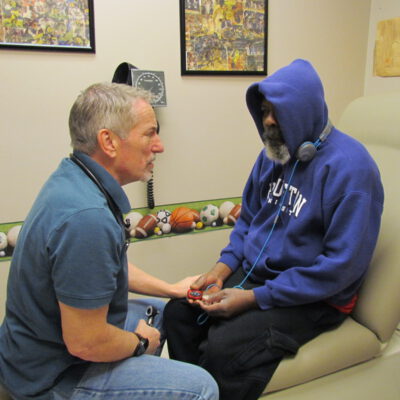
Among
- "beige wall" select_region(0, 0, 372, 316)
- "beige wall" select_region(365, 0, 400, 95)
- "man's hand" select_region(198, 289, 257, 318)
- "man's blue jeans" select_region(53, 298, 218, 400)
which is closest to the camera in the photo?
"man's blue jeans" select_region(53, 298, 218, 400)

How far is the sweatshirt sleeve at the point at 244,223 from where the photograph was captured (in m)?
1.47

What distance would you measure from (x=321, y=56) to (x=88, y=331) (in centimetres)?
202

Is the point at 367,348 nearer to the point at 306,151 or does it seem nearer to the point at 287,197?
the point at 287,197

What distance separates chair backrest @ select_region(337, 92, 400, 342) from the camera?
1.18 meters

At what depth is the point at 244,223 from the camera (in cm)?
154

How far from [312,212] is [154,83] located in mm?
1044

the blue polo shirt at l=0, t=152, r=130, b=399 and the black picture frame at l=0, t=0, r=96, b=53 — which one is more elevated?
the black picture frame at l=0, t=0, r=96, b=53

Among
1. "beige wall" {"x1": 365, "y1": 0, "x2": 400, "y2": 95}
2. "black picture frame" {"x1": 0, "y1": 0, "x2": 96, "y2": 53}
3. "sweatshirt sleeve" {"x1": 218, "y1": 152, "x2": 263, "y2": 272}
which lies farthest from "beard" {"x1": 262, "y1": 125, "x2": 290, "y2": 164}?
"beige wall" {"x1": 365, "y1": 0, "x2": 400, "y2": 95}

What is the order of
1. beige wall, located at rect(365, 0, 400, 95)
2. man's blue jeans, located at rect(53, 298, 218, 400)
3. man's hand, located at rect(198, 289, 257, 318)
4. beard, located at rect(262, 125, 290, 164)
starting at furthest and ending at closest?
beige wall, located at rect(365, 0, 400, 95) → beard, located at rect(262, 125, 290, 164) → man's hand, located at rect(198, 289, 257, 318) → man's blue jeans, located at rect(53, 298, 218, 400)

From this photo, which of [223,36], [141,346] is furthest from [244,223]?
[223,36]

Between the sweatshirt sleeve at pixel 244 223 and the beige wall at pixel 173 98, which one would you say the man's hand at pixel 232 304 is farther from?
the beige wall at pixel 173 98

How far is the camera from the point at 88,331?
33.4 inches

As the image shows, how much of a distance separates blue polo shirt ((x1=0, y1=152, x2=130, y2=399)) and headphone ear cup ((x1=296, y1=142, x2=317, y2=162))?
58 cm

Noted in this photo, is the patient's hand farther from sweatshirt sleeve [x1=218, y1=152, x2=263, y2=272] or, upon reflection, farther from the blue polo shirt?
the blue polo shirt
